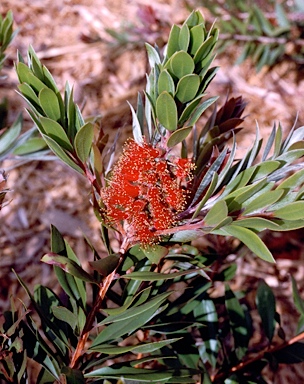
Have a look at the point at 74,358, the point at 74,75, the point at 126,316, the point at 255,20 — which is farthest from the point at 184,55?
the point at 74,75

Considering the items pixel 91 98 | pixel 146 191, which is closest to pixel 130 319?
pixel 146 191

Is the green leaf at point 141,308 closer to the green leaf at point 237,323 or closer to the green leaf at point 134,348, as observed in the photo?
the green leaf at point 134,348

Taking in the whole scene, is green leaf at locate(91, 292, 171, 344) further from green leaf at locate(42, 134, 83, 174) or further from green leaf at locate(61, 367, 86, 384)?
green leaf at locate(42, 134, 83, 174)

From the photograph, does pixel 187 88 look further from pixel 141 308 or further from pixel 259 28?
pixel 259 28

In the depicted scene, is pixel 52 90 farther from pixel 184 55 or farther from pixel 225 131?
pixel 225 131

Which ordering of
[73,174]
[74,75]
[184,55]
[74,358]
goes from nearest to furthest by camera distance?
1. [184,55]
2. [74,358]
3. [73,174]
4. [74,75]

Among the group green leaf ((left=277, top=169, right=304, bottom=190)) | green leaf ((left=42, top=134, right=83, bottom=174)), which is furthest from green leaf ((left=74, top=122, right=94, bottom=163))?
green leaf ((left=277, top=169, right=304, bottom=190))

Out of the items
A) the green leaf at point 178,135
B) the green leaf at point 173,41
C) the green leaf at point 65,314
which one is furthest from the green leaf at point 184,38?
the green leaf at point 65,314

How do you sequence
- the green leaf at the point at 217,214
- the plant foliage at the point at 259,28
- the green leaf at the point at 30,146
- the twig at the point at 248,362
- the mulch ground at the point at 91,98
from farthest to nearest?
1. the plant foliage at the point at 259,28
2. the mulch ground at the point at 91,98
3. the green leaf at the point at 30,146
4. the twig at the point at 248,362
5. the green leaf at the point at 217,214
